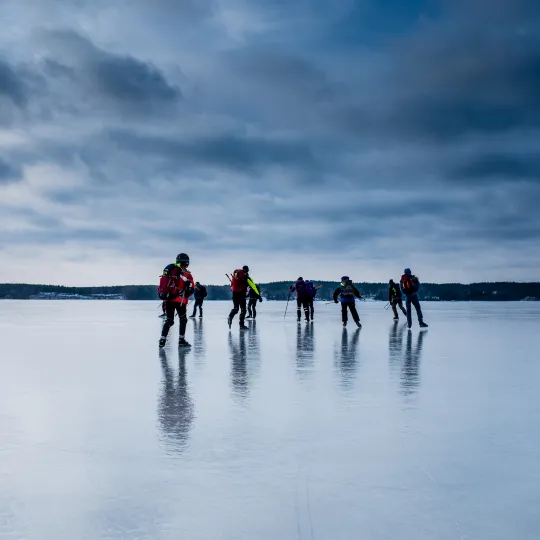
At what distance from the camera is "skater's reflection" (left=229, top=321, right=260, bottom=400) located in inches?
335

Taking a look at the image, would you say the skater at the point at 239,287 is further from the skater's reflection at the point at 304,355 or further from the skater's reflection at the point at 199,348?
the skater's reflection at the point at 304,355

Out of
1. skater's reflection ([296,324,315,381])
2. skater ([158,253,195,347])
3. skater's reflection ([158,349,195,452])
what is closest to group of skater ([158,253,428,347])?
skater ([158,253,195,347])

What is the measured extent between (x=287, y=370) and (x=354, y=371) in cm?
99

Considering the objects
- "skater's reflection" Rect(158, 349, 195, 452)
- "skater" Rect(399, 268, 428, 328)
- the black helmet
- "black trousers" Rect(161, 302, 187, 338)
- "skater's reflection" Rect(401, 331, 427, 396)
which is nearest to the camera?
"skater's reflection" Rect(158, 349, 195, 452)

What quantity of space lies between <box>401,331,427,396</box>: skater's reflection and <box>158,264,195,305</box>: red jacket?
4695 millimetres

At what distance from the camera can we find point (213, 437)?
221 inches

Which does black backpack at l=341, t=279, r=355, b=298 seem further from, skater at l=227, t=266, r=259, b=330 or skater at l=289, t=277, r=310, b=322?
skater at l=289, t=277, r=310, b=322

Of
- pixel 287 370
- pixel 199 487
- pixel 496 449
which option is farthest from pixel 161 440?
pixel 287 370

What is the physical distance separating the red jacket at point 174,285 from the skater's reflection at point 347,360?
136 inches

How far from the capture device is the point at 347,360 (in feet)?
38.9

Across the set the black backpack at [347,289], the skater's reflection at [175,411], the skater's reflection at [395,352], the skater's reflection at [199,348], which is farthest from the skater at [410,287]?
the skater's reflection at [175,411]

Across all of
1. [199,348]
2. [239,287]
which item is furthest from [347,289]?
[199,348]

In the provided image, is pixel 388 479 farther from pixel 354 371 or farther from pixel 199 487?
pixel 354 371

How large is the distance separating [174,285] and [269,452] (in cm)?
974
